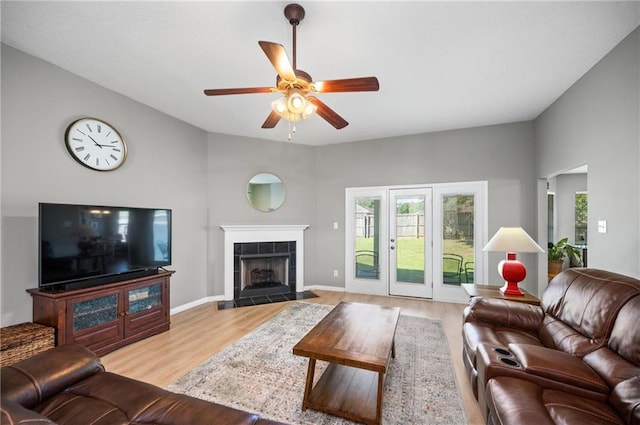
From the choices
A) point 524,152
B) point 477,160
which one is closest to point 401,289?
point 477,160

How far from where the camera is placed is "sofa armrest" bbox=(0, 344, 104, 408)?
1199mm

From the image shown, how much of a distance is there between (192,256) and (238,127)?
2.18 m

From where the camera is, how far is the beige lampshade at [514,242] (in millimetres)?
2624

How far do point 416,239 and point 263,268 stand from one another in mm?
2779

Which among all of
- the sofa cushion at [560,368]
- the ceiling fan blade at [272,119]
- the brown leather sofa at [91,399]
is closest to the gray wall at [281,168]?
the sofa cushion at [560,368]

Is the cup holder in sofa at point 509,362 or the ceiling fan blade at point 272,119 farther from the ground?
the ceiling fan blade at point 272,119

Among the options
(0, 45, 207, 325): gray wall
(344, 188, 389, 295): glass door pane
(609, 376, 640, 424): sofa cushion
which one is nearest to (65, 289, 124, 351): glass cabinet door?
(0, 45, 207, 325): gray wall

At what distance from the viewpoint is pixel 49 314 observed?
2.37m

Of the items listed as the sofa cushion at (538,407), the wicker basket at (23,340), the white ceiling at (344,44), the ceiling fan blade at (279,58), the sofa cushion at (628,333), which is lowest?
the wicker basket at (23,340)

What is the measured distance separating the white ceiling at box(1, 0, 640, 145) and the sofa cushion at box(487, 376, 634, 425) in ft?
7.82

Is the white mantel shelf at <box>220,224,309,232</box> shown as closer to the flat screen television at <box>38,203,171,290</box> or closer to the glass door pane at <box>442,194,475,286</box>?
the flat screen television at <box>38,203,171,290</box>

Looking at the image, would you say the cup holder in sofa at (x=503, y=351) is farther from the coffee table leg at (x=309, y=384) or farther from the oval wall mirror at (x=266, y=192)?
the oval wall mirror at (x=266, y=192)

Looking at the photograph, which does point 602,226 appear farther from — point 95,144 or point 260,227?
point 95,144

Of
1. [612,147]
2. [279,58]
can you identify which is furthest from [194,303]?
[612,147]
